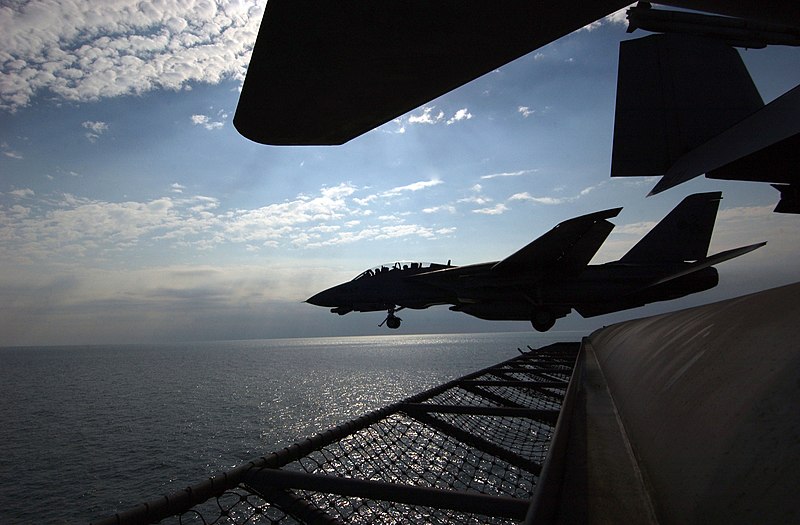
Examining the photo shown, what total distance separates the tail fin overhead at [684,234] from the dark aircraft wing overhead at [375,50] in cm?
2338

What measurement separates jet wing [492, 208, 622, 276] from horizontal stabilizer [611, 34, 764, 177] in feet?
16.6

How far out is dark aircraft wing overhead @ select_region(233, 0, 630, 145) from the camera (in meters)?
3.39

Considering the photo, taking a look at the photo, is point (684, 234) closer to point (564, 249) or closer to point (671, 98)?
point (564, 249)

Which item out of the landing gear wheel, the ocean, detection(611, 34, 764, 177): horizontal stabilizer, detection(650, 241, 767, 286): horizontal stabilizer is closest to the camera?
detection(611, 34, 764, 177): horizontal stabilizer

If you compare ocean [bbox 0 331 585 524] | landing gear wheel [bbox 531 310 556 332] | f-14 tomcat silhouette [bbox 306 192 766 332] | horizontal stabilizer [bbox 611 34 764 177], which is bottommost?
ocean [bbox 0 331 585 524]

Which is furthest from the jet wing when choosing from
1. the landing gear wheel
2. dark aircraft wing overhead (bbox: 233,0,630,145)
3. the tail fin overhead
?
dark aircraft wing overhead (bbox: 233,0,630,145)

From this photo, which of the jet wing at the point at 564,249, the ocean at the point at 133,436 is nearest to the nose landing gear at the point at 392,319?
the jet wing at the point at 564,249

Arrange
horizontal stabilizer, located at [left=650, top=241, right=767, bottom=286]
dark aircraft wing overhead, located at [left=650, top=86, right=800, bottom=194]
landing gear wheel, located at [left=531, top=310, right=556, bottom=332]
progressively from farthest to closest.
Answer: landing gear wheel, located at [left=531, top=310, right=556, bottom=332] → horizontal stabilizer, located at [left=650, top=241, right=767, bottom=286] → dark aircraft wing overhead, located at [left=650, top=86, right=800, bottom=194]

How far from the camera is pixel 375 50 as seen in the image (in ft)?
12.3

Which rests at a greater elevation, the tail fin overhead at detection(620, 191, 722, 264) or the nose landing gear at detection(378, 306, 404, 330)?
the tail fin overhead at detection(620, 191, 722, 264)

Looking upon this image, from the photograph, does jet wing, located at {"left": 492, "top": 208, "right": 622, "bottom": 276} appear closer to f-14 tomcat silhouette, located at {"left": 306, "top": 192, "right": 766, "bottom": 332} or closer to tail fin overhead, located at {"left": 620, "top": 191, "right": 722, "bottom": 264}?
f-14 tomcat silhouette, located at {"left": 306, "top": 192, "right": 766, "bottom": 332}

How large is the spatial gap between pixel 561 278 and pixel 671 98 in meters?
11.0

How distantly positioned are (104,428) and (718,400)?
48.6 m

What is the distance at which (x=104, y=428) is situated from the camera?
38.3 meters
